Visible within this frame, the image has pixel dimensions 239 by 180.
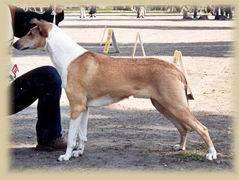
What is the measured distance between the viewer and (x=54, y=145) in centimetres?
812

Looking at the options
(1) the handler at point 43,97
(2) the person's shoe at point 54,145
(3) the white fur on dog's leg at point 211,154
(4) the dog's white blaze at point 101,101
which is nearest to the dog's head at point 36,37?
(1) the handler at point 43,97

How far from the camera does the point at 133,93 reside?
7.50 metres

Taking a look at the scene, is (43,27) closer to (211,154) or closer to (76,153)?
(76,153)

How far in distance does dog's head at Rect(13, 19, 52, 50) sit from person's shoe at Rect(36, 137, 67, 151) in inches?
53.5

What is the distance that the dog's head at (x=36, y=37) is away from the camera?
7695mm

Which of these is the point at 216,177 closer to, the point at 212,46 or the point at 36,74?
the point at 36,74

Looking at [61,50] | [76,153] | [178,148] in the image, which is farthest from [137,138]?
[61,50]

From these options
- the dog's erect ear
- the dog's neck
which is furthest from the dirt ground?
the dog's erect ear

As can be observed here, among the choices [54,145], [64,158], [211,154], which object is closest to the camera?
[211,154]

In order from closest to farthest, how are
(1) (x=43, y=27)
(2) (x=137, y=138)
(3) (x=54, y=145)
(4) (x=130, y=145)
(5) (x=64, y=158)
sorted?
1. (5) (x=64, y=158)
2. (1) (x=43, y=27)
3. (3) (x=54, y=145)
4. (4) (x=130, y=145)
5. (2) (x=137, y=138)

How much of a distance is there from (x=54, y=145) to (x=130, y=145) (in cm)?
107

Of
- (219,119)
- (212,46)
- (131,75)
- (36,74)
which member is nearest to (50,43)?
(36,74)

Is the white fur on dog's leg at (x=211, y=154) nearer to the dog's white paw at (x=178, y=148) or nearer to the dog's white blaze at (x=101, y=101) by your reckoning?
Answer: the dog's white paw at (x=178, y=148)

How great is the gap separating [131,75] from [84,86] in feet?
2.08
